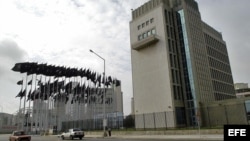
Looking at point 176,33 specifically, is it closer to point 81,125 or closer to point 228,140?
point 81,125

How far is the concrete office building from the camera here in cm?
6769

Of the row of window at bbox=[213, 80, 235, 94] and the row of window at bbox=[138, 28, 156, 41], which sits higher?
the row of window at bbox=[138, 28, 156, 41]

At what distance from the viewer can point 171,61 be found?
70000 millimetres

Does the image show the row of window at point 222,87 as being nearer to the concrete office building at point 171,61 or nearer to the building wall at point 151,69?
the concrete office building at point 171,61

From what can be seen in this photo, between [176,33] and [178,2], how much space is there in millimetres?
10336

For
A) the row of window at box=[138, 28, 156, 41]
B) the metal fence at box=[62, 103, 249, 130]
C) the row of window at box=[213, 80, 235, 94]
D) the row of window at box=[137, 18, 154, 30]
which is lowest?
the metal fence at box=[62, 103, 249, 130]

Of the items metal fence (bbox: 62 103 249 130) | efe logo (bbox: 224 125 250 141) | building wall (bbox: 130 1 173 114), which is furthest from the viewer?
A: building wall (bbox: 130 1 173 114)

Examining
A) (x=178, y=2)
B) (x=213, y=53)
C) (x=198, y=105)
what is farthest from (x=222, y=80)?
(x=178, y=2)

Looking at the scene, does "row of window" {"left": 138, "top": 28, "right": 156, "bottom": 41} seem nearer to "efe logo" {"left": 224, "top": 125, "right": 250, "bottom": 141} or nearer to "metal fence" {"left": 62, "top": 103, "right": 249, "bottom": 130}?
"metal fence" {"left": 62, "top": 103, "right": 249, "bottom": 130}

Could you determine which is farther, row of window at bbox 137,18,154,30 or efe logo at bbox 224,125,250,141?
row of window at bbox 137,18,154,30

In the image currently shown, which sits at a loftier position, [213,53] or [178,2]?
[178,2]

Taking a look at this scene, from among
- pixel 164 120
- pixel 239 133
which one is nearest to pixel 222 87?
pixel 164 120

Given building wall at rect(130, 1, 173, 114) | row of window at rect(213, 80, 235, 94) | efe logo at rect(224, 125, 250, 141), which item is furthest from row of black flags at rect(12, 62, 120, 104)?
efe logo at rect(224, 125, 250, 141)

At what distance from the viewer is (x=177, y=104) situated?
66750 mm
